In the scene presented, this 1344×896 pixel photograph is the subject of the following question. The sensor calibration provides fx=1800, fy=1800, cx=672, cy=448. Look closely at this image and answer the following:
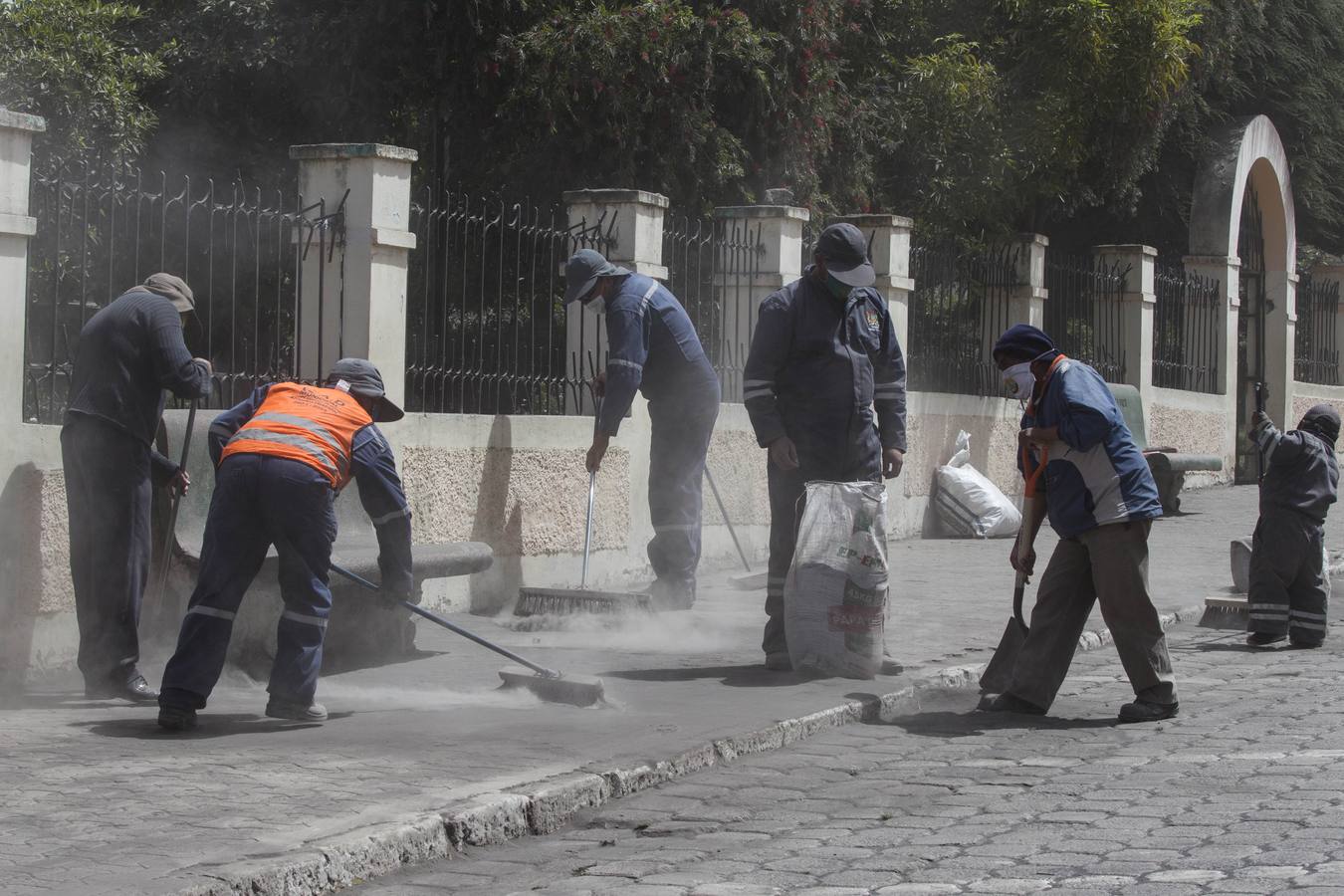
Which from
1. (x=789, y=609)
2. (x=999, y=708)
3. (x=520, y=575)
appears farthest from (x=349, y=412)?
(x=520, y=575)

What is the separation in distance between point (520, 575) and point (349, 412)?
3.73 metres

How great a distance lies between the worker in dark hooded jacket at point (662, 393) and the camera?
955cm

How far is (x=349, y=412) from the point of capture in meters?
6.70

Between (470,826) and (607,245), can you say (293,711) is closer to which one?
(470,826)

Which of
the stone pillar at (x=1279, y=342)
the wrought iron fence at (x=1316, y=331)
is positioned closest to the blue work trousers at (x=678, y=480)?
the stone pillar at (x=1279, y=342)

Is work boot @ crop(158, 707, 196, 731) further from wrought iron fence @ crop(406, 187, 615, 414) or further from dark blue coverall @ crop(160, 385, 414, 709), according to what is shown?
wrought iron fence @ crop(406, 187, 615, 414)

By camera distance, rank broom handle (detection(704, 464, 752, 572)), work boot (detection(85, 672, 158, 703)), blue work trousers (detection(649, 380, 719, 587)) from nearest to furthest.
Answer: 1. work boot (detection(85, 672, 158, 703))
2. blue work trousers (detection(649, 380, 719, 587))
3. broom handle (detection(704, 464, 752, 572))

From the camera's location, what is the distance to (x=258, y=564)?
653cm

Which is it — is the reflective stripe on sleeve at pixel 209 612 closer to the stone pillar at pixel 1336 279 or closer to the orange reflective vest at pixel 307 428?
the orange reflective vest at pixel 307 428

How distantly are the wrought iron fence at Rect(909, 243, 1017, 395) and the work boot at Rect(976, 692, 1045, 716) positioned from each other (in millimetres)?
7697

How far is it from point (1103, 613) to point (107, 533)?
3892 mm

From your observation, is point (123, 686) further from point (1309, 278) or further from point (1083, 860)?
point (1309, 278)

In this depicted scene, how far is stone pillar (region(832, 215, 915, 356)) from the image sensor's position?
14.0 metres

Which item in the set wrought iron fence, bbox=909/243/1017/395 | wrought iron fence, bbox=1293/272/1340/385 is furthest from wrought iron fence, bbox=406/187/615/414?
wrought iron fence, bbox=1293/272/1340/385
